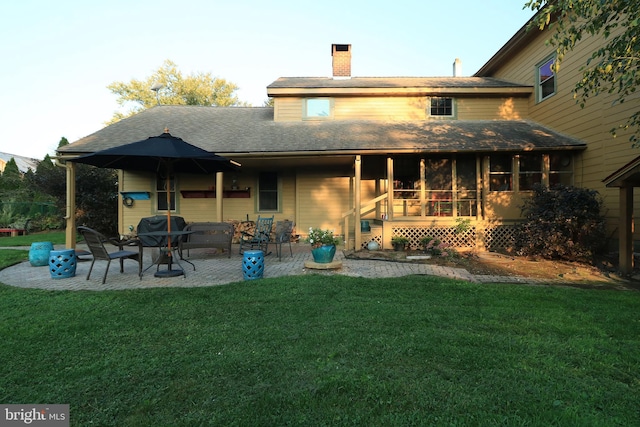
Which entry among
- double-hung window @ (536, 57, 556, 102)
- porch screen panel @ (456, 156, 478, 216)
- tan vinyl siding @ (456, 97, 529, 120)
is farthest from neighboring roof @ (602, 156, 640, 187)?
tan vinyl siding @ (456, 97, 529, 120)

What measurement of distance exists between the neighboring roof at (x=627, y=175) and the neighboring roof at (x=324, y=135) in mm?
3024

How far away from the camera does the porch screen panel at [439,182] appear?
10.5m

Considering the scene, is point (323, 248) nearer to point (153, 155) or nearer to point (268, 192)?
point (153, 155)

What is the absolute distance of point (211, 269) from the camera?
683 cm

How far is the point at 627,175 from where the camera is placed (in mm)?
6000

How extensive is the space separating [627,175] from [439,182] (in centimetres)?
492

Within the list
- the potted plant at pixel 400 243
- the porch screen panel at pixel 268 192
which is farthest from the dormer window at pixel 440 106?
the porch screen panel at pixel 268 192

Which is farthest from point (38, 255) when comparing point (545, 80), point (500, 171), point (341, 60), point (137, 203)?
point (545, 80)

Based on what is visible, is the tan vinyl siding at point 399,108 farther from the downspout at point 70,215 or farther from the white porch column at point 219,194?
the downspout at point 70,215

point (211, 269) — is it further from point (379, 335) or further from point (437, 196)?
point (437, 196)

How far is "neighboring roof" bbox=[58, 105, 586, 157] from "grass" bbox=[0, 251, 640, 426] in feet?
18.2

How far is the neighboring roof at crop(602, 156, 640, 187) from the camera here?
5.81 m

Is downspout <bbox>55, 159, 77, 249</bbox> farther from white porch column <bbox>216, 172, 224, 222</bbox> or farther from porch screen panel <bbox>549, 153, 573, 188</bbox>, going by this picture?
porch screen panel <bbox>549, 153, 573, 188</bbox>

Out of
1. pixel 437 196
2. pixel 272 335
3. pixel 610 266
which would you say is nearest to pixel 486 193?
pixel 437 196
